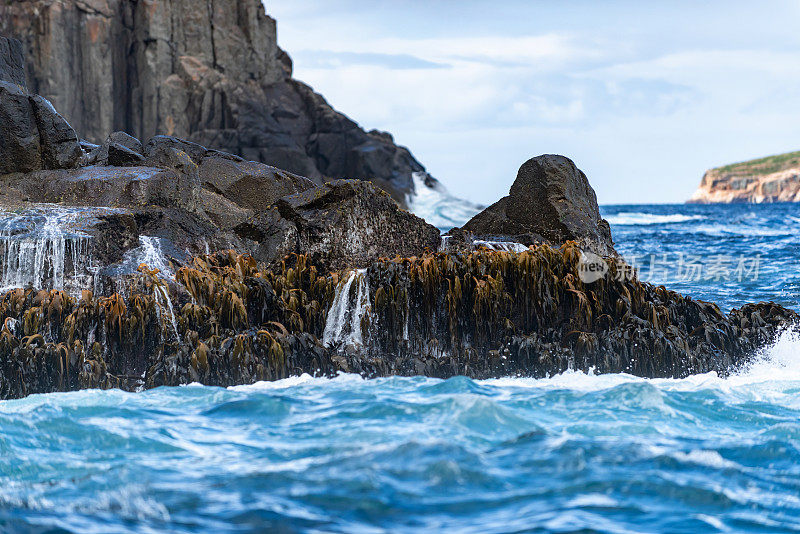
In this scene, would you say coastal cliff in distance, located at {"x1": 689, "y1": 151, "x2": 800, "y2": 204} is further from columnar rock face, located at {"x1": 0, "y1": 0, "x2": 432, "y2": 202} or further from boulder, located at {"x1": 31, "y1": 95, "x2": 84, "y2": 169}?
boulder, located at {"x1": 31, "y1": 95, "x2": 84, "y2": 169}

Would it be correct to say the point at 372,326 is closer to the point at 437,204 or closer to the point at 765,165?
the point at 437,204

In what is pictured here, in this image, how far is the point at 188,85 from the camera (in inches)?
2323

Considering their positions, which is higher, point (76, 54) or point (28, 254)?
point (76, 54)

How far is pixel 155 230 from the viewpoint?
11.4m

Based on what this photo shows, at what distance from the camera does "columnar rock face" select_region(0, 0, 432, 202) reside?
54.5 m

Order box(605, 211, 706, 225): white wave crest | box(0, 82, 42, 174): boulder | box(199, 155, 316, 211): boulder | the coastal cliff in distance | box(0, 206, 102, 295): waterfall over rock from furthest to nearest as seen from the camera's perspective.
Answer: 1. the coastal cliff in distance
2. box(605, 211, 706, 225): white wave crest
3. box(199, 155, 316, 211): boulder
4. box(0, 82, 42, 174): boulder
5. box(0, 206, 102, 295): waterfall over rock

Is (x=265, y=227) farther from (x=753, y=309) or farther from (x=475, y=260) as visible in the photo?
(x=753, y=309)

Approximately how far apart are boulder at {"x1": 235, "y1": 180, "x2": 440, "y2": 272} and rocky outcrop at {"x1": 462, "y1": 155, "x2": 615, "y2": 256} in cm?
192

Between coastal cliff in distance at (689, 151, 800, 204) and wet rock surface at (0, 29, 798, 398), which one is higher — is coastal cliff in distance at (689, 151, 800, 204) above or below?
above

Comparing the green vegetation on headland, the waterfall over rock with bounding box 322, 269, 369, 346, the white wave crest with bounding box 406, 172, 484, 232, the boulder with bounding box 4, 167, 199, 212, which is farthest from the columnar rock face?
the green vegetation on headland

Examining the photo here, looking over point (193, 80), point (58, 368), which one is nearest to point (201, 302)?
point (58, 368)

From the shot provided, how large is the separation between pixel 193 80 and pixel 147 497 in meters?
56.8

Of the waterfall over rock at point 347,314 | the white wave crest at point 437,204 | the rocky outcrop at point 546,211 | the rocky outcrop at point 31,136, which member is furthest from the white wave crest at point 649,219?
the waterfall over rock at point 347,314

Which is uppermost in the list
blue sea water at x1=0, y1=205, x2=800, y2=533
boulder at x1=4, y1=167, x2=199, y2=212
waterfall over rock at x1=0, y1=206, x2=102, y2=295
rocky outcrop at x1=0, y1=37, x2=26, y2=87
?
rocky outcrop at x1=0, y1=37, x2=26, y2=87
